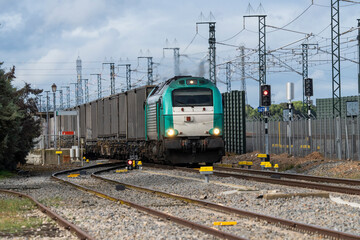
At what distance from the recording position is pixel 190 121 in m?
22.6

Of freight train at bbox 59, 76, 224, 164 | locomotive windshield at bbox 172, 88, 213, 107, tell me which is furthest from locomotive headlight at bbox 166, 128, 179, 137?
locomotive windshield at bbox 172, 88, 213, 107

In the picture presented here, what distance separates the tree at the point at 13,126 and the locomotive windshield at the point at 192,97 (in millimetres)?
6054

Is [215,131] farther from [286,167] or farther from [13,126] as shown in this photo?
[13,126]

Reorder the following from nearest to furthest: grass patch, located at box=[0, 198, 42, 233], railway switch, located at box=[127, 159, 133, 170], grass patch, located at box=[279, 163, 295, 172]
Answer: grass patch, located at box=[0, 198, 42, 233]
railway switch, located at box=[127, 159, 133, 170]
grass patch, located at box=[279, 163, 295, 172]

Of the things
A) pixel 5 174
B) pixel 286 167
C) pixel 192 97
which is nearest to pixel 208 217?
pixel 192 97

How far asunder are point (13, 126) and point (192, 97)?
24.3ft

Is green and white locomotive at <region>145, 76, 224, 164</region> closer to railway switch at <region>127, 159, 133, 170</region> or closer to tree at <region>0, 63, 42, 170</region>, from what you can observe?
railway switch at <region>127, 159, 133, 170</region>

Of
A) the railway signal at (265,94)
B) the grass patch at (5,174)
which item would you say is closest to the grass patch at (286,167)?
the railway signal at (265,94)

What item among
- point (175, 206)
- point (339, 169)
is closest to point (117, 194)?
point (175, 206)

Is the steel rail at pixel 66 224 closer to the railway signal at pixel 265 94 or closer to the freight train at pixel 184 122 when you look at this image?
the freight train at pixel 184 122

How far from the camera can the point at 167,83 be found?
23.8m

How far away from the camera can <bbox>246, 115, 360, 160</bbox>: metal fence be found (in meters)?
26.7

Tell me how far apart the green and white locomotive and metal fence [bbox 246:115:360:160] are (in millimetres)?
7112

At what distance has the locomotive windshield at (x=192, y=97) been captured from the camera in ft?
73.9
